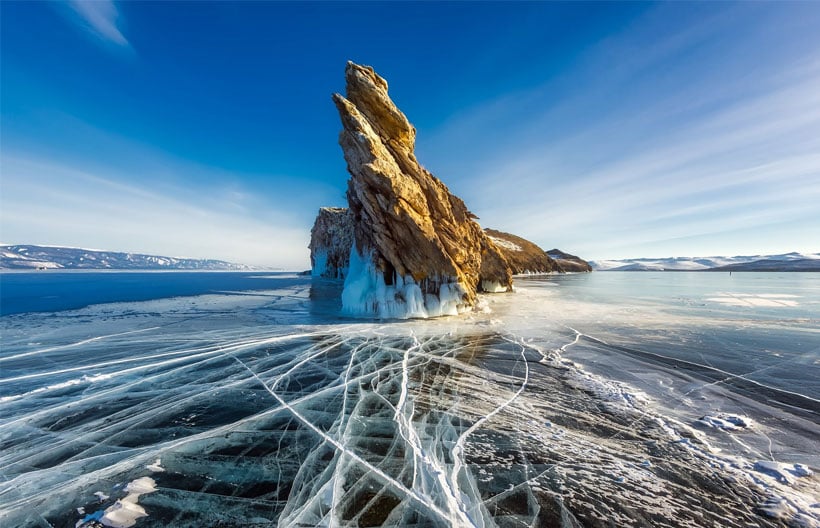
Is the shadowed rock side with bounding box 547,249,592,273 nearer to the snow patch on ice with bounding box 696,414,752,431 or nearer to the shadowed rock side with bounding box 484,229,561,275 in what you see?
the shadowed rock side with bounding box 484,229,561,275

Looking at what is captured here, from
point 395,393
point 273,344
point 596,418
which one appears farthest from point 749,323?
point 273,344

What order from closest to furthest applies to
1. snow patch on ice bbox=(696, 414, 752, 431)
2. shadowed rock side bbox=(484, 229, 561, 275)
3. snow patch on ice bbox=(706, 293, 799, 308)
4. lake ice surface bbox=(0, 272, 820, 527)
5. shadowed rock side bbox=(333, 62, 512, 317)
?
lake ice surface bbox=(0, 272, 820, 527) → snow patch on ice bbox=(696, 414, 752, 431) → shadowed rock side bbox=(333, 62, 512, 317) → snow patch on ice bbox=(706, 293, 799, 308) → shadowed rock side bbox=(484, 229, 561, 275)

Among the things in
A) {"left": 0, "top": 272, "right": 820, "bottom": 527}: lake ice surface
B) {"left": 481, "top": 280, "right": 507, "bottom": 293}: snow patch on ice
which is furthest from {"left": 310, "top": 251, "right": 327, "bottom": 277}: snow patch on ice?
{"left": 0, "top": 272, "right": 820, "bottom": 527}: lake ice surface

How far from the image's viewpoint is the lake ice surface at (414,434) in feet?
12.5

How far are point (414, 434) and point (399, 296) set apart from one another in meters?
13.9

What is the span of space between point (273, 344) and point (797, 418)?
16067 mm

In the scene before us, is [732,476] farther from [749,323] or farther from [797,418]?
[749,323]

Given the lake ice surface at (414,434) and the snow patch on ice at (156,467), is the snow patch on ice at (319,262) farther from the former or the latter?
the snow patch on ice at (156,467)

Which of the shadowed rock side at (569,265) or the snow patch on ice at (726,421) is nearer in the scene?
the snow patch on ice at (726,421)

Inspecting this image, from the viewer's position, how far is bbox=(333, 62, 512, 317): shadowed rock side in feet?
61.2

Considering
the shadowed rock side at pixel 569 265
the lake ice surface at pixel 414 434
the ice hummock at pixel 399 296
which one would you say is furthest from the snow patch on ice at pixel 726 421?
the shadowed rock side at pixel 569 265

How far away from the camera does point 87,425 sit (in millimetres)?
6051

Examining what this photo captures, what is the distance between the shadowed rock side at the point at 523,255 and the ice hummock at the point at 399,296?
7128 cm

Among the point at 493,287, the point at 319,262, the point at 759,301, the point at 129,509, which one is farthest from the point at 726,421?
the point at 319,262
